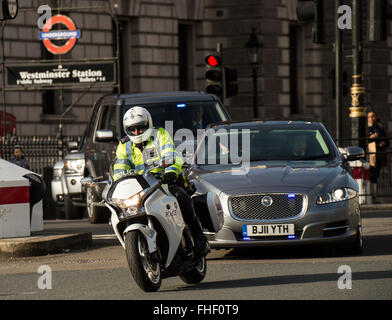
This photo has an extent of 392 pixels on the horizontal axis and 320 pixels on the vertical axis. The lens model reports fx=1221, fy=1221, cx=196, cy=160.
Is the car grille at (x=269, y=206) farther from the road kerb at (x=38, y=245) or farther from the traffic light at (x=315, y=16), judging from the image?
the traffic light at (x=315, y=16)

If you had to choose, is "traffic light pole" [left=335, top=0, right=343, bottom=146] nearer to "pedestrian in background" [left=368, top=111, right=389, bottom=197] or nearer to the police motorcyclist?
"pedestrian in background" [left=368, top=111, right=389, bottom=197]

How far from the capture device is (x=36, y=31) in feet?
102

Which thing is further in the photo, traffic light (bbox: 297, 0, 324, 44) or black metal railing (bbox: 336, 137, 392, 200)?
black metal railing (bbox: 336, 137, 392, 200)

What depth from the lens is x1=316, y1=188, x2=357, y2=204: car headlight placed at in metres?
12.1

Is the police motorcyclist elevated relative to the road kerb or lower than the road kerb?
elevated

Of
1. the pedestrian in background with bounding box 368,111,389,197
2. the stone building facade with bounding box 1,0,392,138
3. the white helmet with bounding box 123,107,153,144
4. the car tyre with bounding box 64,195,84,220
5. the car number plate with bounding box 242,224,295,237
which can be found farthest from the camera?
the stone building facade with bounding box 1,0,392,138

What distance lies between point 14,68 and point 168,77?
29.0 ft

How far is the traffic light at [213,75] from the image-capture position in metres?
24.1

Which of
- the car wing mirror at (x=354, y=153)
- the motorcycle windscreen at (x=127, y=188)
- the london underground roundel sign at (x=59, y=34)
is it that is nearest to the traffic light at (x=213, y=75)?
the london underground roundel sign at (x=59, y=34)

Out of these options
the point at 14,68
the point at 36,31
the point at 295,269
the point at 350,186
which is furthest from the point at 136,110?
the point at 36,31

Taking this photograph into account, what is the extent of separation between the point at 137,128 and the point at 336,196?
2.86 m

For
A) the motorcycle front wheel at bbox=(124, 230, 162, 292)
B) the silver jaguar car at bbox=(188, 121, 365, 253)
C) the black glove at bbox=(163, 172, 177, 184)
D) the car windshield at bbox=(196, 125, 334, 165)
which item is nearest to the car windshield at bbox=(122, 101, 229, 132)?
the car windshield at bbox=(196, 125, 334, 165)

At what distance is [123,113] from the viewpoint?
1770cm

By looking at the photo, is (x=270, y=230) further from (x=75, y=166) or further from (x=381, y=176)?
(x=381, y=176)
